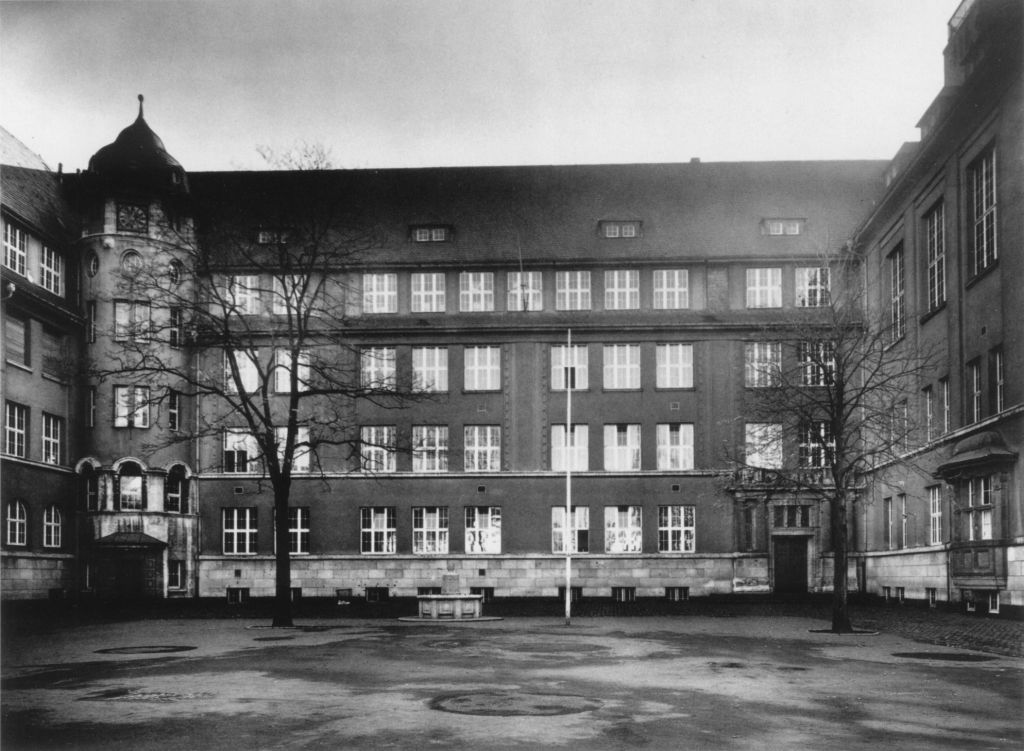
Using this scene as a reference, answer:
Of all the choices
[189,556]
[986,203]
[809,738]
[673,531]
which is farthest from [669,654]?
[189,556]

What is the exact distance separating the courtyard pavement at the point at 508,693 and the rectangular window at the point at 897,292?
17.9 meters

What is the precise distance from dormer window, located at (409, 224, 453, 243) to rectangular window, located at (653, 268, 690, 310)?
9179 mm

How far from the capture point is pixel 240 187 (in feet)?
174

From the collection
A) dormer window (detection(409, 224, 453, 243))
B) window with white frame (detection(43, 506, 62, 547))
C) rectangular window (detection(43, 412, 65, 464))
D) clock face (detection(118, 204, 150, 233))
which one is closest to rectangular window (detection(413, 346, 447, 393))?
dormer window (detection(409, 224, 453, 243))

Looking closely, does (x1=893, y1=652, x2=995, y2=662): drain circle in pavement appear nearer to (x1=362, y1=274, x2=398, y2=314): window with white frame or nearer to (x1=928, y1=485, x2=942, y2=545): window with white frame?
(x1=928, y1=485, x2=942, y2=545): window with white frame

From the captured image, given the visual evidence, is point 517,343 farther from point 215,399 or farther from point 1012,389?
point 1012,389

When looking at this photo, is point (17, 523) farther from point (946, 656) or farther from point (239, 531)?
point (946, 656)

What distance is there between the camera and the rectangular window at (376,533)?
158 ft

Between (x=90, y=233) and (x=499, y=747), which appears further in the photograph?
(x=90, y=233)

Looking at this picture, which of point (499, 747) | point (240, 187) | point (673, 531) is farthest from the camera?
point (240, 187)

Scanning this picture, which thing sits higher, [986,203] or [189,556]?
[986,203]

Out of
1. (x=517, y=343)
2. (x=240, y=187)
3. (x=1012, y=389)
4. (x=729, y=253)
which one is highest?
(x=240, y=187)

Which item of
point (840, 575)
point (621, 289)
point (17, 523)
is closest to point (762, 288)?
point (621, 289)

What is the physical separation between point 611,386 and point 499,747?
1508 inches
